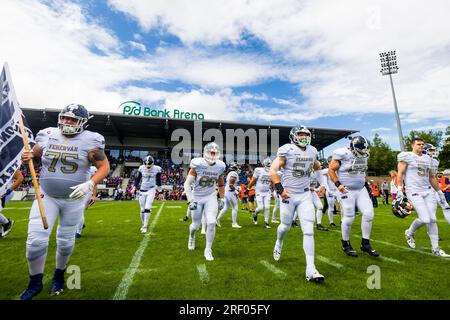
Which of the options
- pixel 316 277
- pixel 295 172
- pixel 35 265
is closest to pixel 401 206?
pixel 295 172

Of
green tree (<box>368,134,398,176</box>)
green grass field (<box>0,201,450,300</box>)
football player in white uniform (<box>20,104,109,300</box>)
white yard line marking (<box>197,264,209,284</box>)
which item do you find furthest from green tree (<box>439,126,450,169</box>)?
football player in white uniform (<box>20,104,109,300</box>)

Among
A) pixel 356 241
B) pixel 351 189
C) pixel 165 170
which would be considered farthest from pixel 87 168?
pixel 165 170

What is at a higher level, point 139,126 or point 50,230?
point 139,126

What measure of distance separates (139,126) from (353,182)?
34.5 meters

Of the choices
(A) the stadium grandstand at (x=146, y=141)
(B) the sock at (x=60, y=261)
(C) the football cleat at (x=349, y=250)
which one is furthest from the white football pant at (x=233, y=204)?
(A) the stadium grandstand at (x=146, y=141)

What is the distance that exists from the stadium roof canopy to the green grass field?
28.4 meters

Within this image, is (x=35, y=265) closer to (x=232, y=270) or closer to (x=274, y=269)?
(x=232, y=270)

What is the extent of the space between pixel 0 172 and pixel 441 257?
299 inches

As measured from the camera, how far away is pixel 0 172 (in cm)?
376

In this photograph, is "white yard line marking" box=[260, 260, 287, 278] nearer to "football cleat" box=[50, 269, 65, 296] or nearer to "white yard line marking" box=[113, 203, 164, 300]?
"white yard line marking" box=[113, 203, 164, 300]

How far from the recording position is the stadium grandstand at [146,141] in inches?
1265

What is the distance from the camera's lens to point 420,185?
5.75 metres

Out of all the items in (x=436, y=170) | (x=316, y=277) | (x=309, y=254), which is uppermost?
(x=436, y=170)

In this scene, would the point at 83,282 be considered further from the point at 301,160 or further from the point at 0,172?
the point at 301,160
